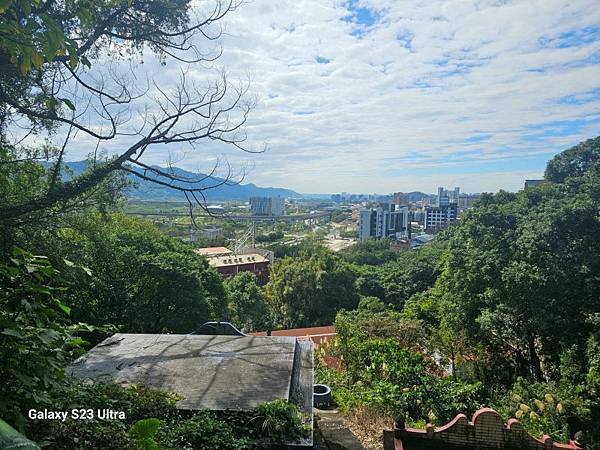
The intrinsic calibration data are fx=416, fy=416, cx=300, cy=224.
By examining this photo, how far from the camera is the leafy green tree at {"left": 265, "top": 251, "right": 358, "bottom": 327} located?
23.0 m

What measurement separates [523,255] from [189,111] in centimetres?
850

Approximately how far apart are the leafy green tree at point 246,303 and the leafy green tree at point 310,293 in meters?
1.94

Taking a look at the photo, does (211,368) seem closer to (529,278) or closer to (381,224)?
(529,278)

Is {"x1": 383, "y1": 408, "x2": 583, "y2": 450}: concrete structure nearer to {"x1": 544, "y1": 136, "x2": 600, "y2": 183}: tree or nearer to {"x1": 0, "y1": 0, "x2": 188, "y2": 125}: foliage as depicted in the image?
{"x1": 0, "y1": 0, "x2": 188, "y2": 125}: foliage

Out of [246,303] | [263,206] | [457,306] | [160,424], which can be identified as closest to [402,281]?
[246,303]

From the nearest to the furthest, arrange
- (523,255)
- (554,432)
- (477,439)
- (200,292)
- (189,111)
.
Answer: (477,439), (189,111), (554,432), (523,255), (200,292)

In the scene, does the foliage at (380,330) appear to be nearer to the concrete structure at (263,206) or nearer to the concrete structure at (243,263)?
the concrete structure at (243,263)

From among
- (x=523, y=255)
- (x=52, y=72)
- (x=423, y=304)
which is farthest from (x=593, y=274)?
(x=52, y=72)

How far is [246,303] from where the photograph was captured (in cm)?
1955

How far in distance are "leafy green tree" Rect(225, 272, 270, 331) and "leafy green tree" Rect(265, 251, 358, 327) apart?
1.94 m

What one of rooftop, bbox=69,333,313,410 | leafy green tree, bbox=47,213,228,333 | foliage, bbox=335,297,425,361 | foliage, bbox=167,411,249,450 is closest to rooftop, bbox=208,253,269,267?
leafy green tree, bbox=47,213,228,333

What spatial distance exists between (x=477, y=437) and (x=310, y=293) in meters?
19.2

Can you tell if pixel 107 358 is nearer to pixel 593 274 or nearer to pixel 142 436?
pixel 142 436

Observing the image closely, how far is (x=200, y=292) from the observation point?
36.0ft
